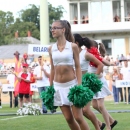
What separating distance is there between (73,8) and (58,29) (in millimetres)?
49166

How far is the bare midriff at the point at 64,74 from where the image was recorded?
8.22 m

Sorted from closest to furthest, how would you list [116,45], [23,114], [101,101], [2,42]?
[101,101], [23,114], [116,45], [2,42]

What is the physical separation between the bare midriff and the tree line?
8353 cm

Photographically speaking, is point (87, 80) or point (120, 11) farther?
point (120, 11)

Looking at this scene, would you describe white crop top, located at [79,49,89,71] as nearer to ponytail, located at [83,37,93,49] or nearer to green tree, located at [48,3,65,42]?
ponytail, located at [83,37,93,49]

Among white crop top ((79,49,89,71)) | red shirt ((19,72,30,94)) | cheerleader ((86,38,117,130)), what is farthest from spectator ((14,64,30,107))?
white crop top ((79,49,89,71))

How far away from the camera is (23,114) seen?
17359 millimetres

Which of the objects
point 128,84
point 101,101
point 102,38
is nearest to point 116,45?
point 102,38

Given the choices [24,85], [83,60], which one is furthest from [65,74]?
[24,85]

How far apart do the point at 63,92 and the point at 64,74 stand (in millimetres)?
282

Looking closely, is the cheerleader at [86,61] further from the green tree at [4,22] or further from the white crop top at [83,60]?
the green tree at [4,22]

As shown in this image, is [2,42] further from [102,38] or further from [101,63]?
[101,63]

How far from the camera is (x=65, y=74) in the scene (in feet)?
27.0

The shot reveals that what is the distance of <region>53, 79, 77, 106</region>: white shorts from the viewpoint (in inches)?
324
